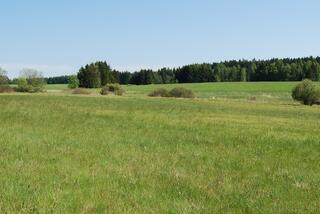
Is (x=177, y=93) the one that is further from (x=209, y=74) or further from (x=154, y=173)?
(x=209, y=74)

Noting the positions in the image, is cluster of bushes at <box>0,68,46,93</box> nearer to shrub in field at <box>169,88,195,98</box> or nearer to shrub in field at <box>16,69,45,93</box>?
shrub in field at <box>16,69,45,93</box>

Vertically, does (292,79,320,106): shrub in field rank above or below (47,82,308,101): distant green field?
above

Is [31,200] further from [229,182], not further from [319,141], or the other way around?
[319,141]

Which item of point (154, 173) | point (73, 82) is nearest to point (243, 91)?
point (73, 82)

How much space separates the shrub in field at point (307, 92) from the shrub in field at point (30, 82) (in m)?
57.6

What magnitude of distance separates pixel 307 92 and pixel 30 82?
64.2 metres

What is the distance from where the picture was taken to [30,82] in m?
117

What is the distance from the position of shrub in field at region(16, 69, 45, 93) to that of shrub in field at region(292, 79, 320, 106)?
57598 millimetres

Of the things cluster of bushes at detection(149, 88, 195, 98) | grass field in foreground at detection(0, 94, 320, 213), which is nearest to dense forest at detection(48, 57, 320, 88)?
cluster of bushes at detection(149, 88, 195, 98)

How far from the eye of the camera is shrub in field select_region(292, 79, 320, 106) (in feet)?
252

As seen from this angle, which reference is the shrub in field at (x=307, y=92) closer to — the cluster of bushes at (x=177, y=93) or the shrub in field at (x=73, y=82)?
the cluster of bushes at (x=177, y=93)

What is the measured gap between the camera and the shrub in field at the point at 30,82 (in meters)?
113

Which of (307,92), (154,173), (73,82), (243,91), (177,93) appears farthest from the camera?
(73,82)

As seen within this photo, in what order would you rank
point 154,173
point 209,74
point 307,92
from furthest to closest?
point 209,74 < point 307,92 < point 154,173
